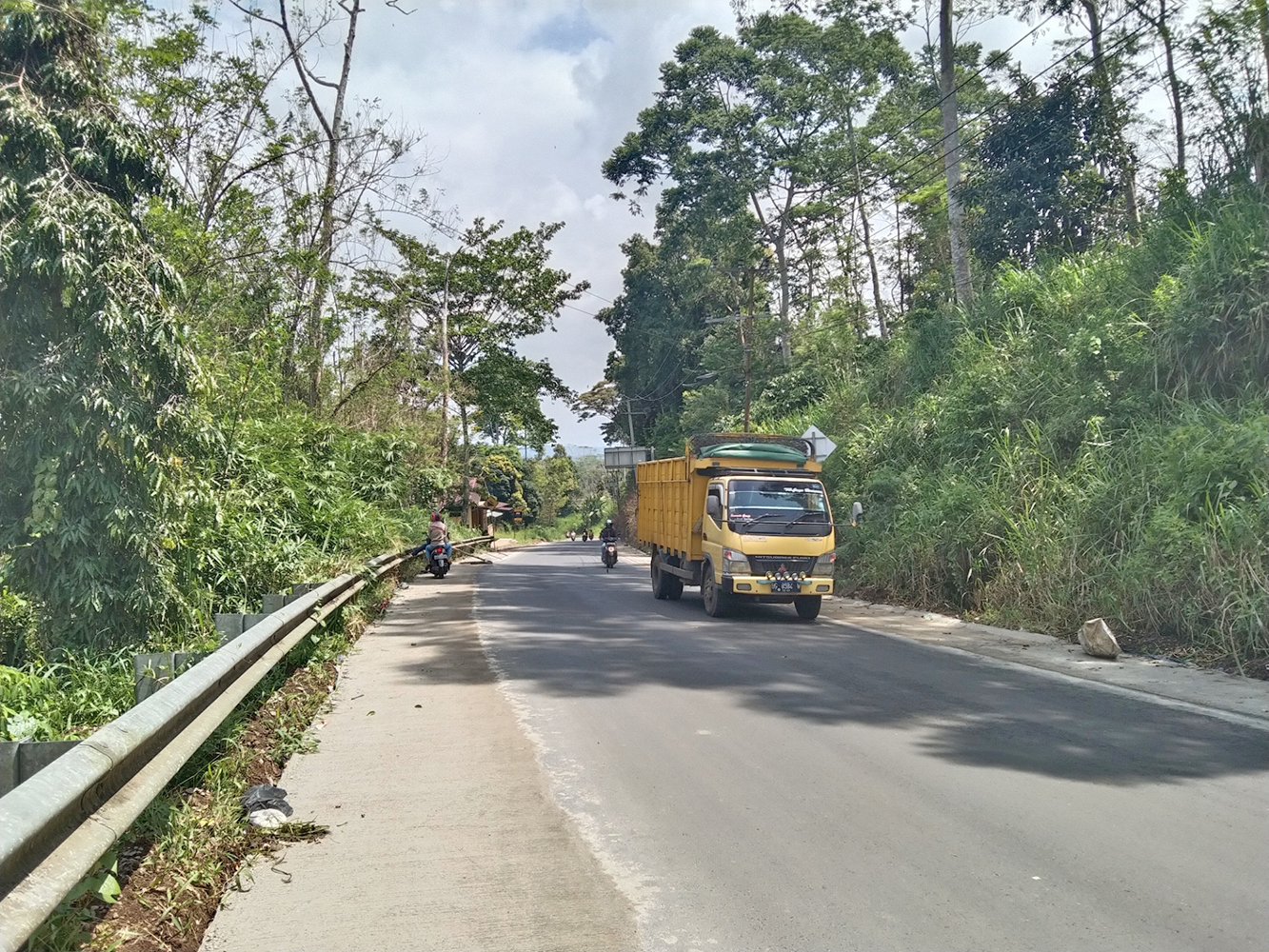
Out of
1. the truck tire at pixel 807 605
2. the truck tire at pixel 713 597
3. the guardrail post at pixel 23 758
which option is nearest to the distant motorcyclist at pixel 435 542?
the truck tire at pixel 713 597

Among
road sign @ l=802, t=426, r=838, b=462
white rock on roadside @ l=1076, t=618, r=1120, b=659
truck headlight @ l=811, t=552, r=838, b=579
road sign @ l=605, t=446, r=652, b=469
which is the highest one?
road sign @ l=605, t=446, r=652, b=469

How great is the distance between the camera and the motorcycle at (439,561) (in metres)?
24.7

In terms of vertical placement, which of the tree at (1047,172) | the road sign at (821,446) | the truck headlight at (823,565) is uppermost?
the tree at (1047,172)

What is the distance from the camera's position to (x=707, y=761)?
658 centimetres

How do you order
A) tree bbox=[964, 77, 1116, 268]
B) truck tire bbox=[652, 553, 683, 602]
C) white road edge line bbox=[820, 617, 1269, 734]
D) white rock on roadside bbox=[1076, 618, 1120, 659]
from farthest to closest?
tree bbox=[964, 77, 1116, 268] < truck tire bbox=[652, 553, 683, 602] < white rock on roadside bbox=[1076, 618, 1120, 659] < white road edge line bbox=[820, 617, 1269, 734]

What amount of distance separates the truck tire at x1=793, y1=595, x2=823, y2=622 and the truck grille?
0.46m

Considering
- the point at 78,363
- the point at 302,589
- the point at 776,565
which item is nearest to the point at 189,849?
the point at 78,363

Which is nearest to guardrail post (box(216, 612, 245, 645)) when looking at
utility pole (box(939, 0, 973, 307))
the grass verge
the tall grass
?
the grass verge

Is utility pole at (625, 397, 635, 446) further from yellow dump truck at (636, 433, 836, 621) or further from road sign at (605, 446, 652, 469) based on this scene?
yellow dump truck at (636, 433, 836, 621)

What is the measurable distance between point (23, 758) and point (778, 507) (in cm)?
1251

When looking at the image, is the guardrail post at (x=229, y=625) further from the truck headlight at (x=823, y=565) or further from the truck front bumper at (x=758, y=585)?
the truck headlight at (x=823, y=565)

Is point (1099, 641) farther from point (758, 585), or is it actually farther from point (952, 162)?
point (952, 162)

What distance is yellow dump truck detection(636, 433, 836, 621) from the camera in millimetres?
14852

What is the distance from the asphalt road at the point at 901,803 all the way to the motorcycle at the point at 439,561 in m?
14.6
